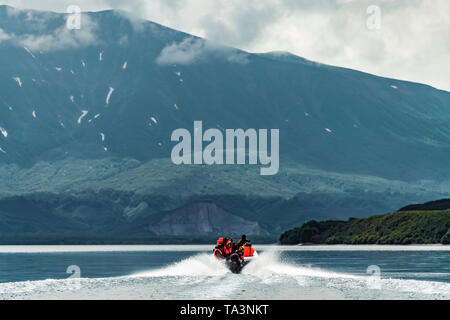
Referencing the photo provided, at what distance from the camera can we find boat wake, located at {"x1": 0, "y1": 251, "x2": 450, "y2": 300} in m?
73.6

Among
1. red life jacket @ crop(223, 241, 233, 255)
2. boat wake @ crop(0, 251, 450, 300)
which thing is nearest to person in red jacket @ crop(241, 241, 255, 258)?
red life jacket @ crop(223, 241, 233, 255)

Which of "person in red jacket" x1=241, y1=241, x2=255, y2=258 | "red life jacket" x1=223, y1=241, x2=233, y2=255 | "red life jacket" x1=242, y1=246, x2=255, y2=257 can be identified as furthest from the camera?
"red life jacket" x1=242, y1=246, x2=255, y2=257

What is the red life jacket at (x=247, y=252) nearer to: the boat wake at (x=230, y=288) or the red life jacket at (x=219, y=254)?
the red life jacket at (x=219, y=254)

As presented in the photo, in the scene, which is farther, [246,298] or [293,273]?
[293,273]

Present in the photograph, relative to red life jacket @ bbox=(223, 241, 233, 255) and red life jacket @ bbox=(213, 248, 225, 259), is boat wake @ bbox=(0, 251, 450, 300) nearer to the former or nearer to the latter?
red life jacket @ bbox=(213, 248, 225, 259)

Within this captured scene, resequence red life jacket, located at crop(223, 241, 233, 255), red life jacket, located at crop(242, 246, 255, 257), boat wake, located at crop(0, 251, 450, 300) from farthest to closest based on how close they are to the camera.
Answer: red life jacket, located at crop(242, 246, 255, 257) → red life jacket, located at crop(223, 241, 233, 255) → boat wake, located at crop(0, 251, 450, 300)

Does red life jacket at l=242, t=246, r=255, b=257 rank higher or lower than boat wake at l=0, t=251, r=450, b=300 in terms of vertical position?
higher

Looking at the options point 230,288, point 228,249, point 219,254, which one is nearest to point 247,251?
point 228,249

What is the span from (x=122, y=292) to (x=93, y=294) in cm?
241

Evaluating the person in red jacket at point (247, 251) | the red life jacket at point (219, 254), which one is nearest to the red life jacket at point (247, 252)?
the person in red jacket at point (247, 251)
